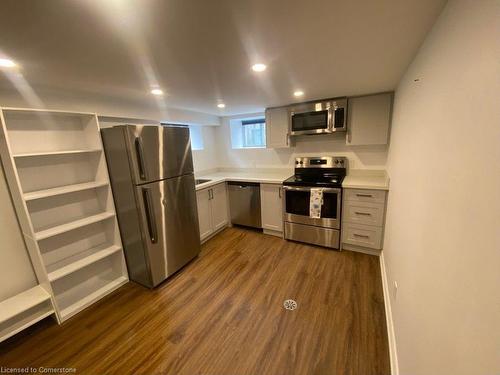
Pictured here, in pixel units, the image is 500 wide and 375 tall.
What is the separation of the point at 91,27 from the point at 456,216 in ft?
5.72

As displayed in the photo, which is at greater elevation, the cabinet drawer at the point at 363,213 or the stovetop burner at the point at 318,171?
the stovetop burner at the point at 318,171

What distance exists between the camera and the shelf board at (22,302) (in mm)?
1693

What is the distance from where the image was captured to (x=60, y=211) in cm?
210

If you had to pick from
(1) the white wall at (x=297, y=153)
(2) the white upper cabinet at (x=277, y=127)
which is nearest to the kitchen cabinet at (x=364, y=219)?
(1) the white wall at (x=297, y=153)

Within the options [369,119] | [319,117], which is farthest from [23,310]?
[369,119]

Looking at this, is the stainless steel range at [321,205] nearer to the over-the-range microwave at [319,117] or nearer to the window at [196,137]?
the over-the-range microwave at [319,117]

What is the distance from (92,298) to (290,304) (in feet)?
6.76

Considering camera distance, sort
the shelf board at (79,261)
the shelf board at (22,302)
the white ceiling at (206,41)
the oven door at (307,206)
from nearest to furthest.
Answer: the white ceiling at (206,41), the shelf board at (22,302), the shelf board at (79,261), the oven door at (307,206)

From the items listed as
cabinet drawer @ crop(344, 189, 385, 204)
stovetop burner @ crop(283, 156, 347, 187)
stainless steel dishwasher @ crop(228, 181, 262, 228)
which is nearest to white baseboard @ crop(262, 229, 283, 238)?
stainless steel dishwasher @ crop(228, 181, 262, 228)

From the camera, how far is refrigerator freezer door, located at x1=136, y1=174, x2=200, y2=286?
86.0 inches

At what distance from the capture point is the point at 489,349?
0.50m

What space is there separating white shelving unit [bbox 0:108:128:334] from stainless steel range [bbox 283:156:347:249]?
2288 millimetres

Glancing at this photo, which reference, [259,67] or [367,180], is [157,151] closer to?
[259,67]

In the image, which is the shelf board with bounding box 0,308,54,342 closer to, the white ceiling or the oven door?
the white ceiling
